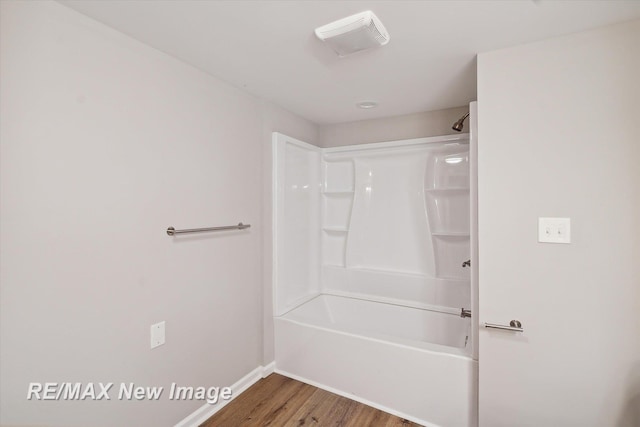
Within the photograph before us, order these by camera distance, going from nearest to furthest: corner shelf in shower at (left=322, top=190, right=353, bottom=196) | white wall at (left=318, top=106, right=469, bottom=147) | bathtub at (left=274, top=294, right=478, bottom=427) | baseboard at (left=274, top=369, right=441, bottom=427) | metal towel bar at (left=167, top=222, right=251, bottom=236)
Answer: metal towel bar at (left=167, top=222, right=251, bottom=236), bathtub at (left=274, top=294, right=478, bottom=427), baseboard at (left=274, top=369, right=441, bottom=427), white wall at (left=318, top=106, right=469, bottom=147), corner shelf in shower at (left=322, top=190, right=353, bottom=196)

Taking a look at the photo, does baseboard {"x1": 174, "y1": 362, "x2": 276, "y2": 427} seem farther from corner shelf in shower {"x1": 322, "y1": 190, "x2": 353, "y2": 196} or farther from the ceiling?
the ceiling

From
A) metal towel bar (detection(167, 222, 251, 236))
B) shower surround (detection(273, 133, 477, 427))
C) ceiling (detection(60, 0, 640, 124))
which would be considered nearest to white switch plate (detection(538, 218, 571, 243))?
shower surround (detection(273, 133, 477, 427))

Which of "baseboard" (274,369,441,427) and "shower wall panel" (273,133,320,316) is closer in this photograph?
"baseboard" (274,369,441,427)

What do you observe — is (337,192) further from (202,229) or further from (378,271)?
(202,229)

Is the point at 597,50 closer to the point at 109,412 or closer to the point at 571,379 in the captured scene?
the point at 571,379

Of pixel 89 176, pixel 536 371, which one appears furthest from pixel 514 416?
pixel 89 176

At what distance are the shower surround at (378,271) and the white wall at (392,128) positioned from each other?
138 millimetres

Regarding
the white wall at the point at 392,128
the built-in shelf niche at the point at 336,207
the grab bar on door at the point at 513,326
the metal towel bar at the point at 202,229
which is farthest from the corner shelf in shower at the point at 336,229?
the grab bar on door at the point at 513,326

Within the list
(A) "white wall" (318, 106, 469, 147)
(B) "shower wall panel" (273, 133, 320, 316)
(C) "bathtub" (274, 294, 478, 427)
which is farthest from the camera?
(A) "white wall" (318, 106, 469, 147)

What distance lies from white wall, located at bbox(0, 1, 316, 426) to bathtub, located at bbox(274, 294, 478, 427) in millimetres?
499

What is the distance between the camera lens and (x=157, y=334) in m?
1.66

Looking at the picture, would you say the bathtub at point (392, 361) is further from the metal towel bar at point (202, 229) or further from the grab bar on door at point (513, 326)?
the metal towel bar at point (202, 229)

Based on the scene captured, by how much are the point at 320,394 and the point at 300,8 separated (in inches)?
96.2

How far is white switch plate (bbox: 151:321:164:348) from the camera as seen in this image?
164cm
